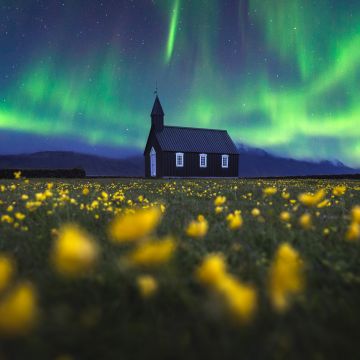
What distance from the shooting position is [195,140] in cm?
3919

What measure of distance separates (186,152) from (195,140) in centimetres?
276

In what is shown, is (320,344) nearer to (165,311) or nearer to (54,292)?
(165,311)

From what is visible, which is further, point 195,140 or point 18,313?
point 195,140

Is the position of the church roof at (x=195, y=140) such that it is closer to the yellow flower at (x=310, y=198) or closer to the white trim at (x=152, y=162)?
the white trim at (x=152, y=162)

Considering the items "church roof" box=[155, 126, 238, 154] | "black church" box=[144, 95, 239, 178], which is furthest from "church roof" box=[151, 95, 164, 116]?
"church roof" box=[155, 126, 238, 154]

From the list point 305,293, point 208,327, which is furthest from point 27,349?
point 305,293

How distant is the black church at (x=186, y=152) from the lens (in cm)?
3688

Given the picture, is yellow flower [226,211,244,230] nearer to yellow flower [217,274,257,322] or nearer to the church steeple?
yellow flower [217,274,257,322]

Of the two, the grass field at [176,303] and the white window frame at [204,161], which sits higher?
the white window frame at [204,161]

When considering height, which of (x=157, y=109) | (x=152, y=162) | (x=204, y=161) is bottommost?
(x=152, y=162)

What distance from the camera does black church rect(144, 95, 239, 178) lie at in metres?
36.9

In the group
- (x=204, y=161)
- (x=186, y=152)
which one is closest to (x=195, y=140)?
(x=186, y=152)

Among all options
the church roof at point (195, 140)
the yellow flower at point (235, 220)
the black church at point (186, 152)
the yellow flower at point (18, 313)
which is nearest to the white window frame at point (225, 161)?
the black church at point (186, 152)

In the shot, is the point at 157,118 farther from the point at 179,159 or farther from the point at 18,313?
the point at 18,313
